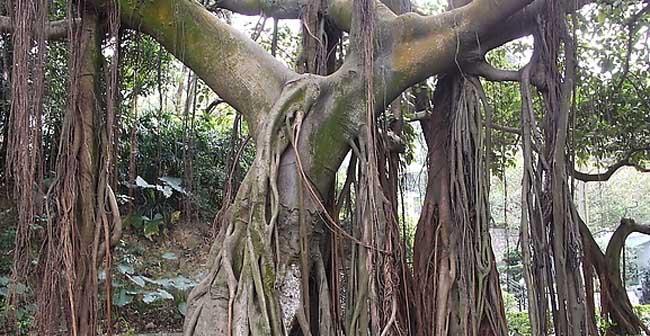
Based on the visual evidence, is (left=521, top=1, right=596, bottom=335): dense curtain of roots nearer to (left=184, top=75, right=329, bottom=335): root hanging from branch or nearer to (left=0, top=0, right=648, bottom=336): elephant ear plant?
(left=0, top=0, right=648, bottom=336): elephant ear plant

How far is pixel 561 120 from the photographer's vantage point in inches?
102

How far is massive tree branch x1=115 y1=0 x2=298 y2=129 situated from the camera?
2592mm

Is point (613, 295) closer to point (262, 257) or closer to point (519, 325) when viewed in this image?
point (519, 325)

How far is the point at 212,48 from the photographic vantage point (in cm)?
262

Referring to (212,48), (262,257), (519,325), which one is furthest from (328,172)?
(519,325)

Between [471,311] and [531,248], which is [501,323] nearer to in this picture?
[471,311]

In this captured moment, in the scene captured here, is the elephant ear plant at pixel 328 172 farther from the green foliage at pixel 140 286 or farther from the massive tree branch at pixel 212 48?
the green foliage at pixel 140 286


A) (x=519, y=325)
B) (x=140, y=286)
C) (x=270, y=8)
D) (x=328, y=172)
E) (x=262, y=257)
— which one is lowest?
(x=519, y=325)

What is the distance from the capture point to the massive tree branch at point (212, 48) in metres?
2.59

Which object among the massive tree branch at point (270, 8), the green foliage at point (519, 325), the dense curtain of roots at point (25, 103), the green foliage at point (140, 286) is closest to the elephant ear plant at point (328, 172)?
the dense curtain of roots at point (25, 103)

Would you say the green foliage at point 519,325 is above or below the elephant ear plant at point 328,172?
below

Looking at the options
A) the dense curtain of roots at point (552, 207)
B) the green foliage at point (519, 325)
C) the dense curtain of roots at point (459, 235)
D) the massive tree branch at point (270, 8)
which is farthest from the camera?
the green foliage at point (519, 325)

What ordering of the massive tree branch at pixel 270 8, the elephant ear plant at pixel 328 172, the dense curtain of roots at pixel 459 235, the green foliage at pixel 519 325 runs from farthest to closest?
the green foliage at pixel 519 325
the massive tree branch at pixel 270 8
the dense curtain of roots at pixel 459 235
the elephant ear plant at pixel 328 172

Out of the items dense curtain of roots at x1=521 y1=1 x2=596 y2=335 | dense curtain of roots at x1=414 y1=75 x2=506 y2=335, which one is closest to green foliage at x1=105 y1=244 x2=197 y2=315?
dense curtain of roots at x1=414 y1=75 x2=506 y2=335
